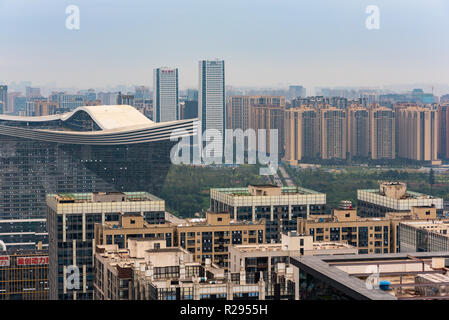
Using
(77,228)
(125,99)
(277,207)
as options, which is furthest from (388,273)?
(125,99)

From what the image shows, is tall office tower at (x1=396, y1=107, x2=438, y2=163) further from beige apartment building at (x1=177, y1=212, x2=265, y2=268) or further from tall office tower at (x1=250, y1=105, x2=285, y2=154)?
beige apartment building at (x1=177, y1=212, x2=265, y2=268)

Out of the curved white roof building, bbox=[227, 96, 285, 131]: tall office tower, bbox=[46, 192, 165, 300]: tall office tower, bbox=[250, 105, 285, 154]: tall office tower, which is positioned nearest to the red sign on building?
bbox=[46, 192, 165, 300]: tall office tower

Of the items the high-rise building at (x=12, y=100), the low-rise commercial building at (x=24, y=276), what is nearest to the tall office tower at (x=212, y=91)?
the high-rise building at (x=12, y=100)

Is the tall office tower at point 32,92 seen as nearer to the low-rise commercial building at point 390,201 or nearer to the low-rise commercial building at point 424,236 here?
the low-rise commercial building at point 390,201

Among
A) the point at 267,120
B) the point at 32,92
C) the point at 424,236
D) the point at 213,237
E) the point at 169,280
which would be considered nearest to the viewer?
the point at 169,280

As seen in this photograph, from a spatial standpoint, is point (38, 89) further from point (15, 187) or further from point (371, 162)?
point (371, 162)

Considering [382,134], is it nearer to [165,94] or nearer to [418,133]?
[418,133]

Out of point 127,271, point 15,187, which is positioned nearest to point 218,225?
point 127,271
